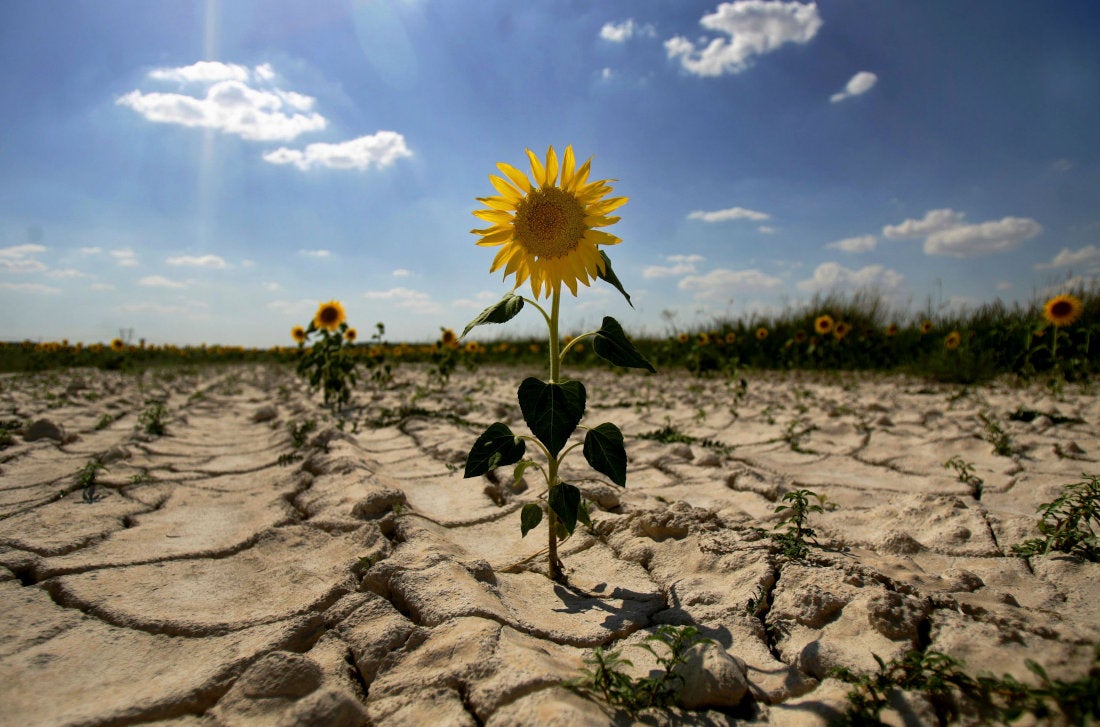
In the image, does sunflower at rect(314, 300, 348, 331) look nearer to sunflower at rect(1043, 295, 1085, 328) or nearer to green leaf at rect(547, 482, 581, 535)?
green leaf at rect(547, 482, 581, 535)

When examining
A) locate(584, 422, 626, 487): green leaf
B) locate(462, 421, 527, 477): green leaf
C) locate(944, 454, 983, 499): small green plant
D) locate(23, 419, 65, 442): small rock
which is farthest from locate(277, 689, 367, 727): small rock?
locate(23, 419, 65, 442): small rock

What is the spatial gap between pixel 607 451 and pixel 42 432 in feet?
11.5

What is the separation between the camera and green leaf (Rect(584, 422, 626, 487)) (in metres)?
1.28

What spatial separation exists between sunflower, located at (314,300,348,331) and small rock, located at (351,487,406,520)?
334 cm

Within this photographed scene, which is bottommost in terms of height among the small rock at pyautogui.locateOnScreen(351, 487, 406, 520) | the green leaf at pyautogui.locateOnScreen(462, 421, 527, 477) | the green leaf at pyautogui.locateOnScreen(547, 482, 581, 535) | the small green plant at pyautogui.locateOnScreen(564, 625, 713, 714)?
the small green plant at pyautogui.locateOnScreen(564, 625, 713, 714)

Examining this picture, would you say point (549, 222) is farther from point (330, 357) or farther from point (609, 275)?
point (330, 357)

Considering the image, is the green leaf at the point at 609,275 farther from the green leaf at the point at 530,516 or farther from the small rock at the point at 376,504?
the small rock at the point at 376,504

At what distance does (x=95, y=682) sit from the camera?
110 centimetres

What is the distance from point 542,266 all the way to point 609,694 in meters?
0.94

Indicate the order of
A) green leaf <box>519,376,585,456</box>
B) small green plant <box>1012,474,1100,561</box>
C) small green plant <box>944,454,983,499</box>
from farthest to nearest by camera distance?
small green plant <box>944,454,983,499</box> < small green plant <box>1012,474,1100,561</box> < green leaf <box>519,376,585,456</box>

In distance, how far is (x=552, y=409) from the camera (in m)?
1.26

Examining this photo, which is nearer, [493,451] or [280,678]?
[280,678]

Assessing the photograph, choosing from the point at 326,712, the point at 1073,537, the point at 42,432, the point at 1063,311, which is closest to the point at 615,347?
the point at 326,712

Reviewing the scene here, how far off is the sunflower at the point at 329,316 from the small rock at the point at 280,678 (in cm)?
428
